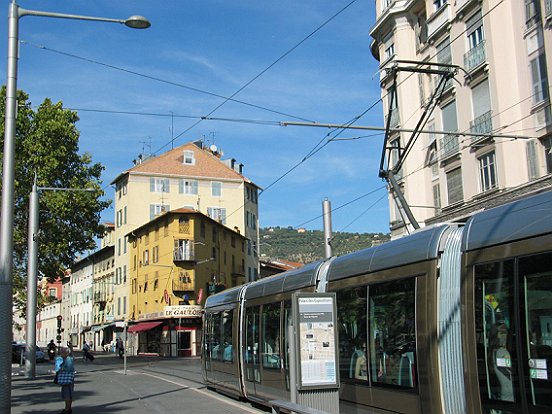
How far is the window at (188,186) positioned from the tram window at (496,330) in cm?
6667

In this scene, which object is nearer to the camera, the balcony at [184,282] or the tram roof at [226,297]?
the tram roof at [226,297]

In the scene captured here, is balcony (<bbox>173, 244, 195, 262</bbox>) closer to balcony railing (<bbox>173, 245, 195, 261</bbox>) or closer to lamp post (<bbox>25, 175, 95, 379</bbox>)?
balcony railing (<bbox>173, 245, 195, 261</bbox>)

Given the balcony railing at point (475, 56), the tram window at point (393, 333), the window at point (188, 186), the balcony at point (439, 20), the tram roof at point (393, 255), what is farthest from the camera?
the window at point (188, 186)

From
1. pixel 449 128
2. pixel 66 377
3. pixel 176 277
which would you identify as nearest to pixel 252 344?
pixel 66 377

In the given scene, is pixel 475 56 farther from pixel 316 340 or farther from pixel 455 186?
pixel 316 340

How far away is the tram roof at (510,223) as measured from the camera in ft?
21.4

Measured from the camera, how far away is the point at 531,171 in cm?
2400

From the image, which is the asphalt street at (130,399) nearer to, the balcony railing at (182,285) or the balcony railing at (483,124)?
the balcony railing at (483,124)

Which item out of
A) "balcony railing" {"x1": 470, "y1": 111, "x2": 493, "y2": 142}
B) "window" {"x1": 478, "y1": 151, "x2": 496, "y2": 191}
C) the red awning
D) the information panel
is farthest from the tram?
the red awning

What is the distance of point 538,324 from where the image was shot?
6.32m

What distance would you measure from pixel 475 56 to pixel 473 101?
6.00 feet

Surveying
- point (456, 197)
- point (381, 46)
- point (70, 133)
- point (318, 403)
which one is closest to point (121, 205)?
point (70, 133)

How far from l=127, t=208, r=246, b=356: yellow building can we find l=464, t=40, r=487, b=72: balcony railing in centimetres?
3488

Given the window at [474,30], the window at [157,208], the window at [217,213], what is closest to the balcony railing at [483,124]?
the window at [474,30]
